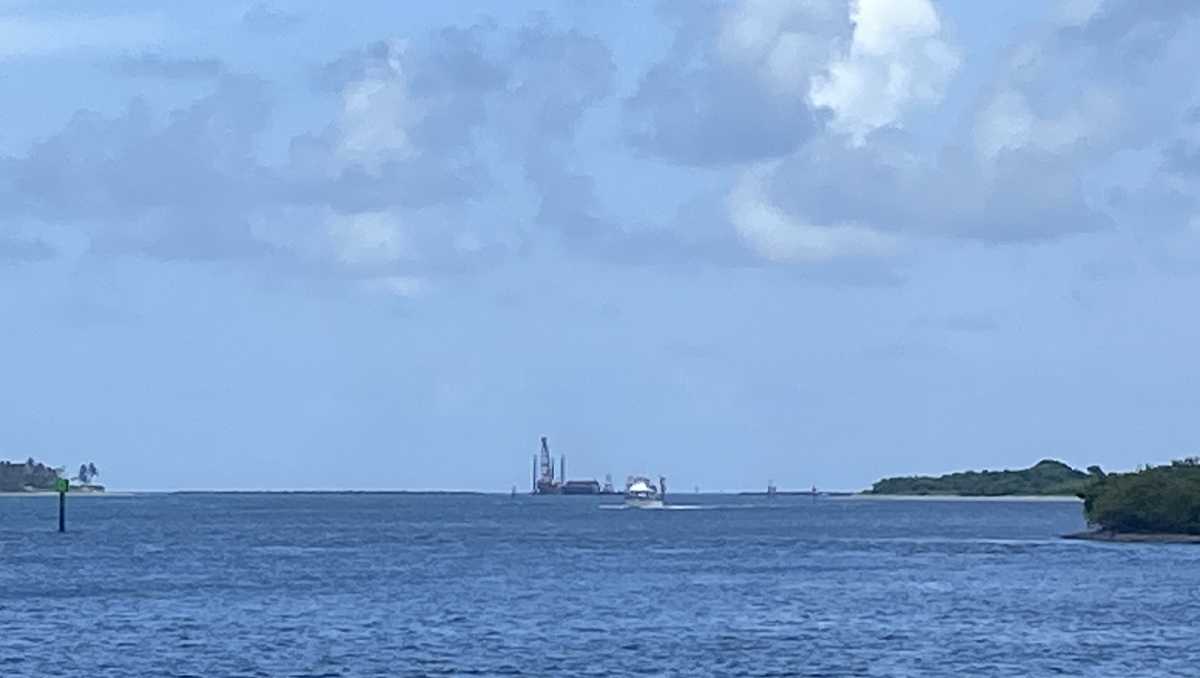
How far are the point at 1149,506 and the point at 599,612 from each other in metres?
88.1

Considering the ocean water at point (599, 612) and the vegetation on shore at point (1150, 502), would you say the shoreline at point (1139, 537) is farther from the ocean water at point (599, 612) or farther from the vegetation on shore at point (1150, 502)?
the ocean water at point (599, 612)

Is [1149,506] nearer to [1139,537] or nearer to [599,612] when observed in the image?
[1139,537]

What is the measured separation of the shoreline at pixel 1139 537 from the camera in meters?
168

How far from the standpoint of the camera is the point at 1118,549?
160 meters

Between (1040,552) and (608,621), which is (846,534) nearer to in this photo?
(1040,552)

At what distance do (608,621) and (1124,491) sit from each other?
94.1 meters

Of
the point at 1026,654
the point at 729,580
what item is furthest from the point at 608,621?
the point at 729,580

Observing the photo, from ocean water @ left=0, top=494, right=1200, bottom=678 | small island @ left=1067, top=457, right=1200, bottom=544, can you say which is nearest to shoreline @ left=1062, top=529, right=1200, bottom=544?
small island @ left=1067, top=457, right=1200, bottom=544

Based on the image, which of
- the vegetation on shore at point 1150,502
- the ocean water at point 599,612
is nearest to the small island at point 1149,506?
→ the vegetation on shore at point 1150,502

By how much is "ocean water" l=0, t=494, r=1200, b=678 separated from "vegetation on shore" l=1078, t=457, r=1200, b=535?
11.1 metres

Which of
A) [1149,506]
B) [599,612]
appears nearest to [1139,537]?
[1149,506]

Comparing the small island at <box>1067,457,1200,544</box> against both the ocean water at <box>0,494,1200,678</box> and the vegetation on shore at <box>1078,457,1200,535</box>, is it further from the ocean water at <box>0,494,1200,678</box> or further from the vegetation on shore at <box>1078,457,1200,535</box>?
the ocean water at <box>0,494,1200,678</box>

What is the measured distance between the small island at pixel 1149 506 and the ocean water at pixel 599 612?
11023mm

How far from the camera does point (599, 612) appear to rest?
94875mm
